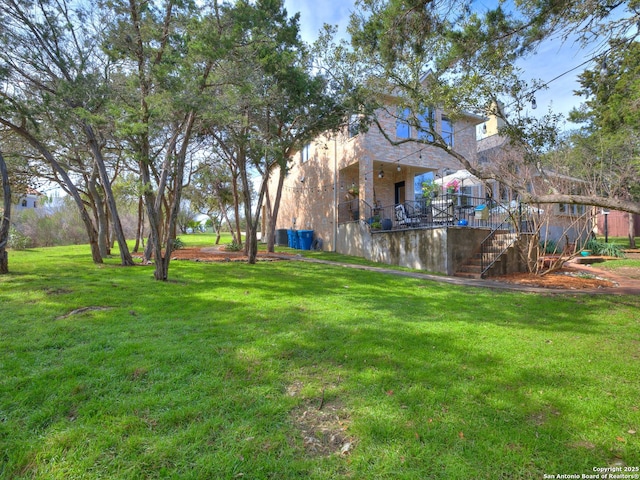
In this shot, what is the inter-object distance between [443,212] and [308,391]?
9881mm

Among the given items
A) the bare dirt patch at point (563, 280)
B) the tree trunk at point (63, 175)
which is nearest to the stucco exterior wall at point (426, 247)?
the bare dirt patch at point (563, 280)

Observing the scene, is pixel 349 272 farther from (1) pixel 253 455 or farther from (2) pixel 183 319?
(1) pixel 253 455

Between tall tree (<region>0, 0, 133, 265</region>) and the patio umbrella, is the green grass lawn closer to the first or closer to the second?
tall tree (<region>0, 0, 133, 265</region>)

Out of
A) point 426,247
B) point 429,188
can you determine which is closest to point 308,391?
point 426,247

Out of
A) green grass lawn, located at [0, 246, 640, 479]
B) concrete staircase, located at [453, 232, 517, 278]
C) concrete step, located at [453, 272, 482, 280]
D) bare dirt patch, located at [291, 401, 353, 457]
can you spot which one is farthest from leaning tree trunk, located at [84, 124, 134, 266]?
concrete staircase, located at [453, 232, 517, 278]

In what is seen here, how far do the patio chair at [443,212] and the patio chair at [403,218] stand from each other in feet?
2.38

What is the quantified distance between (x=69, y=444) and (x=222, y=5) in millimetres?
7904

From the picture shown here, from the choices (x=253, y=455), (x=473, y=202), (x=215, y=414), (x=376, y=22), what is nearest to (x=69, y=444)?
(x=215, y=414)

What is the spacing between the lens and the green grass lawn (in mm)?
1898

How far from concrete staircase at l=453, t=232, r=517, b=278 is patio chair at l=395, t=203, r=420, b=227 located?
2.45 m

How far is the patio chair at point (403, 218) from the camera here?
1228 cm

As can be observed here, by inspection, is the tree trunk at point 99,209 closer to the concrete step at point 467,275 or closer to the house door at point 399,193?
the concrete step at point 467,275

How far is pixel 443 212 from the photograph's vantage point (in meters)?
11.2

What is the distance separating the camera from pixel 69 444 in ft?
6.46
